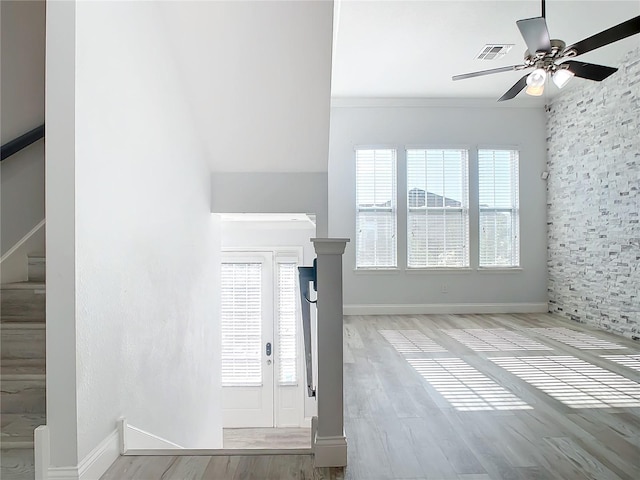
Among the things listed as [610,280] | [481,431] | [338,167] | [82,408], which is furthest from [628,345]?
[82,408]

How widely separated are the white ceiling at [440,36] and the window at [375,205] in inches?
41.3

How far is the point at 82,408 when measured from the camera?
78.0 inches

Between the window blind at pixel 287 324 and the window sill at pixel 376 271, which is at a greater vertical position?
the window sill at pixel 376 271

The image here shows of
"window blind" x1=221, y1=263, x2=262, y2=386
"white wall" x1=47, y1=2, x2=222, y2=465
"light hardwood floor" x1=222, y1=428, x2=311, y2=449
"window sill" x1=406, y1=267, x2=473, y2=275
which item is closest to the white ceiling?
"white wall" x1=47, y1=2, x2=222, y2=465

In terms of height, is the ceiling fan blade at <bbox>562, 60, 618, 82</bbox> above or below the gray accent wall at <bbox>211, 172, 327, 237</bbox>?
above

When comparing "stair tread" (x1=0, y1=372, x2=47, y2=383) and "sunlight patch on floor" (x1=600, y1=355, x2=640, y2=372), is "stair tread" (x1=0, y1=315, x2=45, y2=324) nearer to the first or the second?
"stair tread" (x1=0, y1=372, x2=47, y2=383)

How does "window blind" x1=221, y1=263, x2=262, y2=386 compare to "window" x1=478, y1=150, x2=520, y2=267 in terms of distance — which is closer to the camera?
"window blind" x1=221, y1=263, x2=262, y2=386

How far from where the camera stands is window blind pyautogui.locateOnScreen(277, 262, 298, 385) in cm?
637

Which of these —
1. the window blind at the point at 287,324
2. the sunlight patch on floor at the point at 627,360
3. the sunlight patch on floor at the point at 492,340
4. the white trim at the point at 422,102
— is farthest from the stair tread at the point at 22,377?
the white trim at the point at 422,102

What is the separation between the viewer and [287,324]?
6441mm

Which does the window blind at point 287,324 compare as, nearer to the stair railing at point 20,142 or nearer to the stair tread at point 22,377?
the stair railing at point 20,142

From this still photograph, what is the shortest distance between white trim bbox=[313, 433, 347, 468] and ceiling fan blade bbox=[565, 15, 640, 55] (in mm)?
2772

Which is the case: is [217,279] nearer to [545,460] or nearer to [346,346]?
[346,346]

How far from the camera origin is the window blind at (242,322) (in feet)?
20.8
